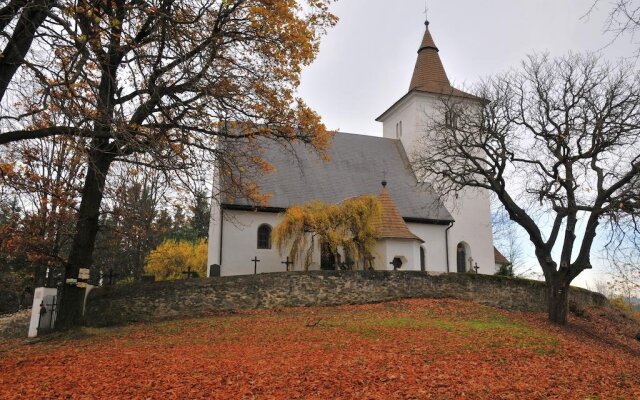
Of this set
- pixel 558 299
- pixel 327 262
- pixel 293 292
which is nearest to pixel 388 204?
pixel 327 262

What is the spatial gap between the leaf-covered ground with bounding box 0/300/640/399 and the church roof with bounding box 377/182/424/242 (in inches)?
289

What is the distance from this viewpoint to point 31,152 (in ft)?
44.7

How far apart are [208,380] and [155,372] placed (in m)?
Result: 1.06

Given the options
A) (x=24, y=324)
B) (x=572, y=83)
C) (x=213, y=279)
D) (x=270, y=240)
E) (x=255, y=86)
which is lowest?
(x=24, y=324)

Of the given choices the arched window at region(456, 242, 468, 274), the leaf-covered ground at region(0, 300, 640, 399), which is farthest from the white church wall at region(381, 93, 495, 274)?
the leaf-covered ground at region(0, 300, 640, 399)

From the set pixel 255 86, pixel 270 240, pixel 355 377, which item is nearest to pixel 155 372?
pixel 355 377

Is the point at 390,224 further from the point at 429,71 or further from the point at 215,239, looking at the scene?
the point at 429,71

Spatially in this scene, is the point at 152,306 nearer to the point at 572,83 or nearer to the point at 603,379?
the point at 603,379

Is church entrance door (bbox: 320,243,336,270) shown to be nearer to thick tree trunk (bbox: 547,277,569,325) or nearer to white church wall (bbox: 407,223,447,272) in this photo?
white church wall (bbox: 407,223,447,272)

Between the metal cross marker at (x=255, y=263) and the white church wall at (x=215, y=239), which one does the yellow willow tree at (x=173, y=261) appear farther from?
the metal cross marker at (x=255, y=263)

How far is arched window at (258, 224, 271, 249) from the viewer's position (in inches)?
851

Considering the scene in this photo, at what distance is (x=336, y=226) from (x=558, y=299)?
27.1 feet

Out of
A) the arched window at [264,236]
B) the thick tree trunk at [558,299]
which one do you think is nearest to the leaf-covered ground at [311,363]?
the thick tree trunk at [558,299]

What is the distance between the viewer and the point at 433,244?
80.5ft
